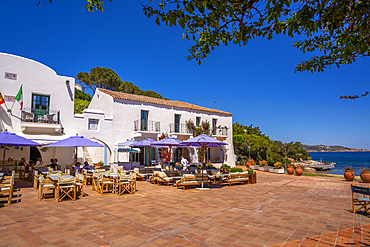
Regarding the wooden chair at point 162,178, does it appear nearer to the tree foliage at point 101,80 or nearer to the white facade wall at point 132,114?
the white facade wall at point 132,114

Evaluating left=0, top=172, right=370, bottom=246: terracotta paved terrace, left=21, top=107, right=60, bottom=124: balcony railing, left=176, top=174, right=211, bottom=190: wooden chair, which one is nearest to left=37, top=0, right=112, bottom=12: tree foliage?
left=0, top=172, right=370, bottom=246: terracotta paved terrace

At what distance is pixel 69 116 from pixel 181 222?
1400cm

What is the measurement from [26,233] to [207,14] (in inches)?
224

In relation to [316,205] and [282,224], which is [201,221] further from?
[316,205]

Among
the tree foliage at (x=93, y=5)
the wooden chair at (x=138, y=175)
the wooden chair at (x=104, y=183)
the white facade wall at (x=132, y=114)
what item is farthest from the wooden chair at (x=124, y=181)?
the white facade wall at (x=132, y=114)

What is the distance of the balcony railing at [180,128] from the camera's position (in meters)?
23.7

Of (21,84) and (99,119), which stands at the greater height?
(21,84)

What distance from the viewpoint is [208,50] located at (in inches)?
185

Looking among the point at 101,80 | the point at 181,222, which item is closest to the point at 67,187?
the point at 181,222

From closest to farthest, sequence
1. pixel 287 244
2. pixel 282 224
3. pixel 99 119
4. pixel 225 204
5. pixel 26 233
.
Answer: pixel 287 244 → pixel 26 233 → pixel 282 224 → pixel 225 204 → pixel 99 119

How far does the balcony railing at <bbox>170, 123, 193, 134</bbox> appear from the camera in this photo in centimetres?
2370

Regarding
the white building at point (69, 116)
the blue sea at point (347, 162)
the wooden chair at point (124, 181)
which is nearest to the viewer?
the wooden chair at point (124, 181)

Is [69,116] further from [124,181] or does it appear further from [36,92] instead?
[124,181]

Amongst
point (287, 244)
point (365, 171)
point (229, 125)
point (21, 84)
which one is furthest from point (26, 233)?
point (229, 125)
